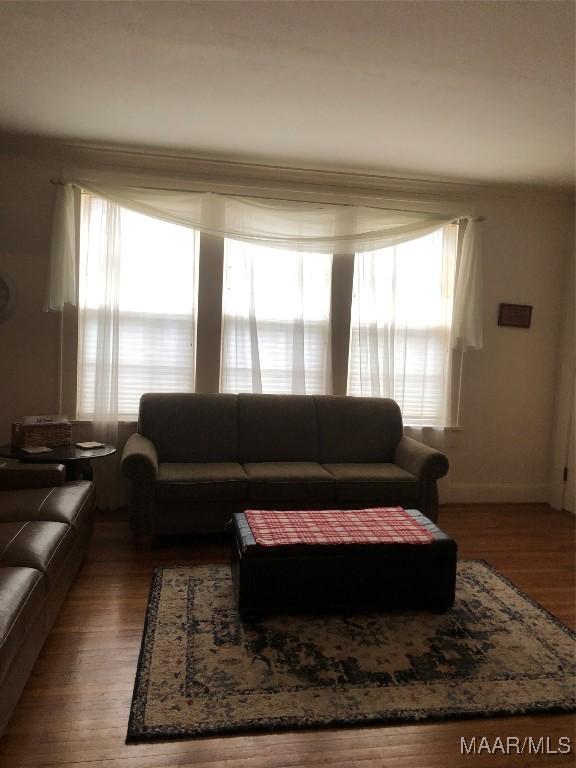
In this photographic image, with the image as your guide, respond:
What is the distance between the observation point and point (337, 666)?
2.32 m

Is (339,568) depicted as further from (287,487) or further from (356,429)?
(356,429)

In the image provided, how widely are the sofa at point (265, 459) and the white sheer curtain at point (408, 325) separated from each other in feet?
1.04

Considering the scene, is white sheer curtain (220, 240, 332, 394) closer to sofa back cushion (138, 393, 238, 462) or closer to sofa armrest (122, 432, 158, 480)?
sofa back cushion (138, 393, 238, 462)

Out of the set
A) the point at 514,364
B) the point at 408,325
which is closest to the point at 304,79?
the point at 408,325

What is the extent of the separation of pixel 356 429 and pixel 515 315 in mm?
1809

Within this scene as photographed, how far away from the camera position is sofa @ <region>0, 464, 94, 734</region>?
1.86 m

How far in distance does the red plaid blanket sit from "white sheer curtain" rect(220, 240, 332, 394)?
1.53 m

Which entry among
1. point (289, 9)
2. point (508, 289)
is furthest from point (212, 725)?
point (508, 289)

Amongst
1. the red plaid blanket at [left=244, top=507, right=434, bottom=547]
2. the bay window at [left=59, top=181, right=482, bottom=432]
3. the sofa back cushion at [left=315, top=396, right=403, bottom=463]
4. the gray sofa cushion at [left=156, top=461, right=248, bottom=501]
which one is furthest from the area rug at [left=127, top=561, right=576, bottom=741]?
the bay window at [left=59, top=181, right=482, bottom=432]

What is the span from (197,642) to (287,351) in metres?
2.45

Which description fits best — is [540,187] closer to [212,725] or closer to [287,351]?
[287,351]

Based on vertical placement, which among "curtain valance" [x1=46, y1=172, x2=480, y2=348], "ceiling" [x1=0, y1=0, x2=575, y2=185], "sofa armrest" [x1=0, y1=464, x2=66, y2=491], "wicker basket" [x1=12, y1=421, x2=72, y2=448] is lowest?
"sofa armrest" [x1=0, y1=464, x2=66, y2=491]

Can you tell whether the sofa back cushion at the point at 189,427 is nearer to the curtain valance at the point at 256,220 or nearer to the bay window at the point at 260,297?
the bay window at the point at 260,297

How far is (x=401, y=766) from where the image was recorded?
6.00 ft
